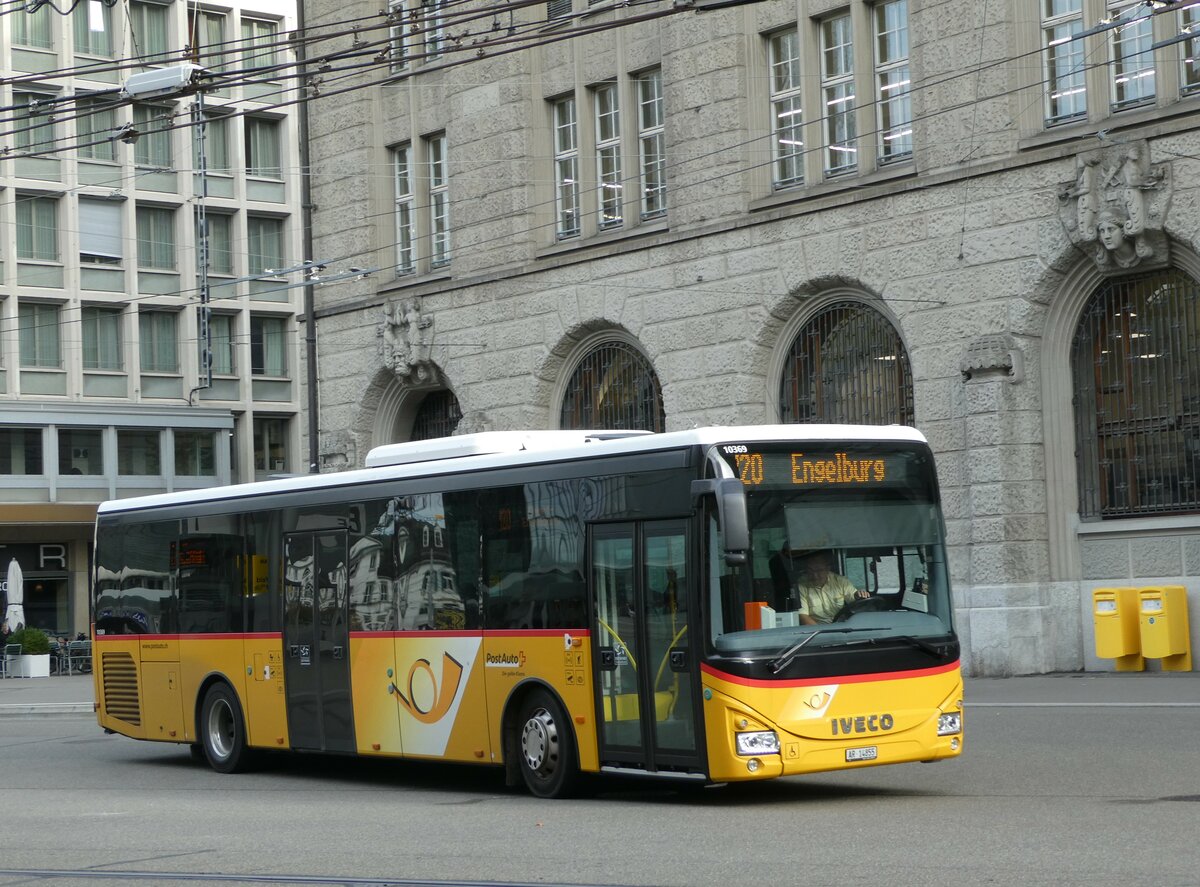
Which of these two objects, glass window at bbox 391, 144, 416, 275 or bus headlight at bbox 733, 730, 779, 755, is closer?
bus headlight at bbox 733, 730, 779, 755

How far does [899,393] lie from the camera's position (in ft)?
86.1

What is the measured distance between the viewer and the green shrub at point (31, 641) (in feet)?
130

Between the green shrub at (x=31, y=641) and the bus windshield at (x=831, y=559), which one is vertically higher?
the bus windshield at (x=831, y=559)

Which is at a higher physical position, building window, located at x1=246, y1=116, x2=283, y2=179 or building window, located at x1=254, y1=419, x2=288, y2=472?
building window, located at x1=246, y1=116, x2=283, y2=179

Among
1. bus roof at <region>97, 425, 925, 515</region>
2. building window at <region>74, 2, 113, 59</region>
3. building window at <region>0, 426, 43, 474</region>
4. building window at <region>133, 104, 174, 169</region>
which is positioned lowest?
bus roof at <region>97, 425, 925, 515</region>

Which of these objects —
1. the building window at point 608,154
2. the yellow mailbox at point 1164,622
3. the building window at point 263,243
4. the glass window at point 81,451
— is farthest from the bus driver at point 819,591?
the building window at point 263,243

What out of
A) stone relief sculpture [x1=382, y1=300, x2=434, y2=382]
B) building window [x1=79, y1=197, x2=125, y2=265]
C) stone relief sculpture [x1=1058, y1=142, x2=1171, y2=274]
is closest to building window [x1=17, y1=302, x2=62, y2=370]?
building window [x1=79, y1=197, x2=125, y2=265]

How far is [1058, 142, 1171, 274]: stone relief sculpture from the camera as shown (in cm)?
2292

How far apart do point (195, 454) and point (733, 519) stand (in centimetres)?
4616

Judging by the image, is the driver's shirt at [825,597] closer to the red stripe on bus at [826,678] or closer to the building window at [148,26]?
the red stripe on bus at [826,678]

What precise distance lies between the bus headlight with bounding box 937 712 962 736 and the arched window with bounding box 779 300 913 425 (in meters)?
13.5

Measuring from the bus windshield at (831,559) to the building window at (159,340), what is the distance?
147 ft

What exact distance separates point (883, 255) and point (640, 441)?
1359cm

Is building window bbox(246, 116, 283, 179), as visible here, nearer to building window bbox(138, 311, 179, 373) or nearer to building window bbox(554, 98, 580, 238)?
building window bbox(138, 311, 179, 373)
